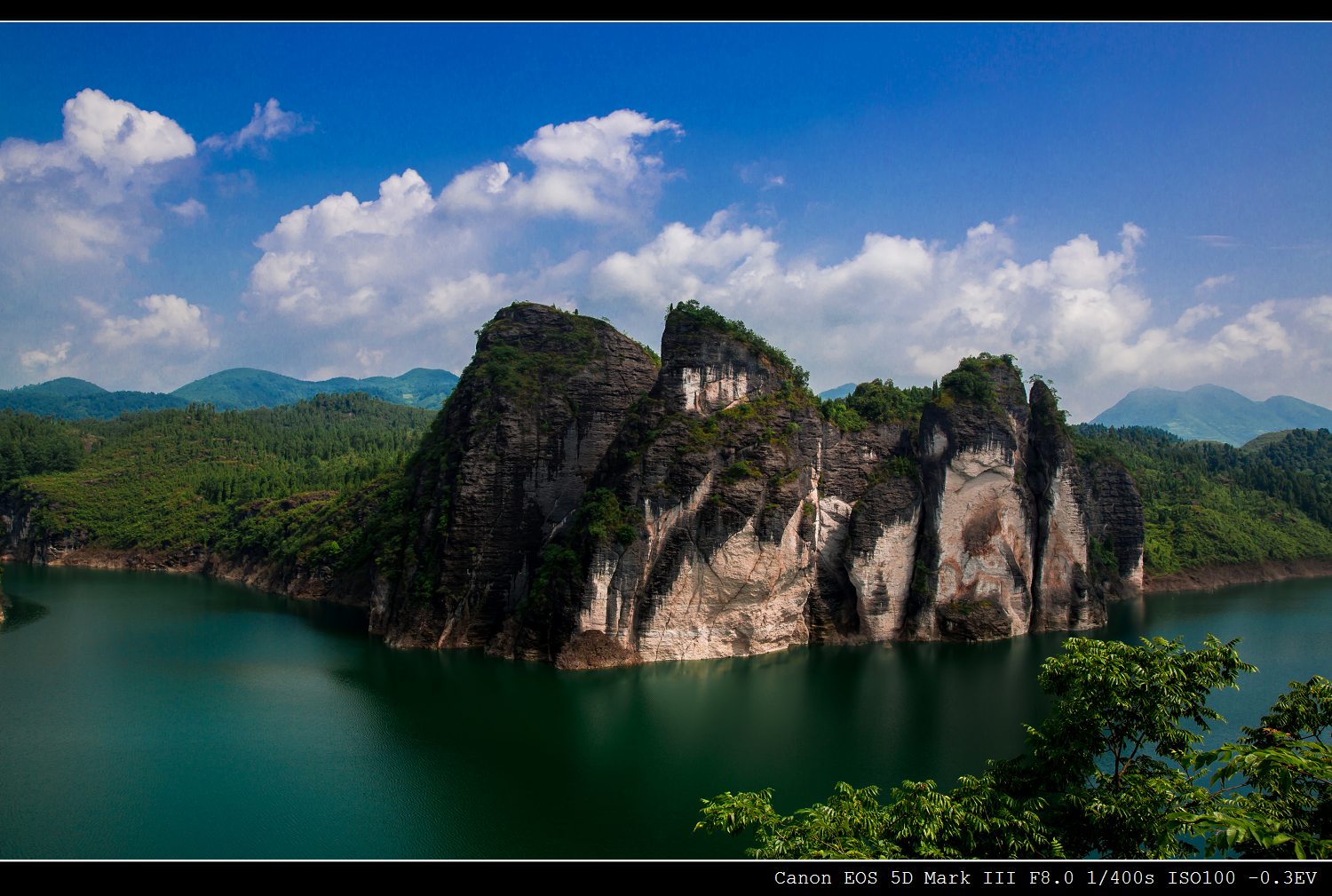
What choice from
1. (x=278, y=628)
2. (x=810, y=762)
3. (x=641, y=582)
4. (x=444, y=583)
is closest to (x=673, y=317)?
(x=641, y=582)

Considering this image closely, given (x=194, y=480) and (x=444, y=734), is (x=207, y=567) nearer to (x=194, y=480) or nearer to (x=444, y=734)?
(x=194, y=480)

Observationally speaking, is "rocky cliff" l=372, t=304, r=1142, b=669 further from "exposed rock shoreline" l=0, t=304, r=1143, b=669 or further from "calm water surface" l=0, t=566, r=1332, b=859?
"calm water surface" l=0, t=566, r=1332, b=859

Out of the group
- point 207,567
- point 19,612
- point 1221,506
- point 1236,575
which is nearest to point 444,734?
point 19,612

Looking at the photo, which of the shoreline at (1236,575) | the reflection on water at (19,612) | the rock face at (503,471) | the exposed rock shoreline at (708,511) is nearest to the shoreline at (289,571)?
the shoreline at (1236,575)

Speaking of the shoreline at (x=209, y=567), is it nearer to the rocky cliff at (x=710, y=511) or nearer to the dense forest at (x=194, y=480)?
the dense forest at (x=194, y=480)

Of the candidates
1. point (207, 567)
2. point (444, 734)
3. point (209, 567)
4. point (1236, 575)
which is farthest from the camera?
point (207, 567)
